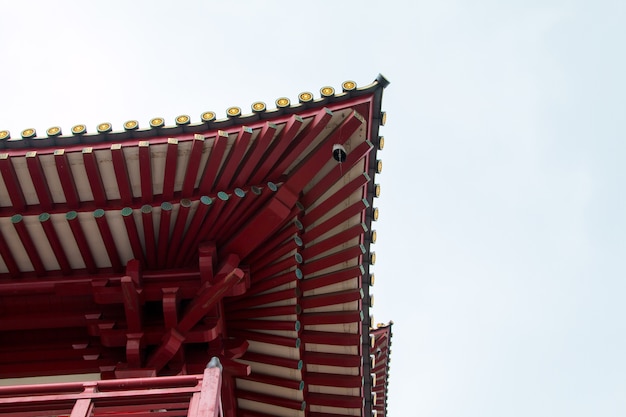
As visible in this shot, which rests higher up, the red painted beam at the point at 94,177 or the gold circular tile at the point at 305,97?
the gold circular tile at the point at 305,97

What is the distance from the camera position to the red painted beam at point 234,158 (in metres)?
11.2

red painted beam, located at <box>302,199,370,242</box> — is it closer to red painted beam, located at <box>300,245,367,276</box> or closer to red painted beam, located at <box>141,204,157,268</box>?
red painted beam, located at <box>300,245,367,276</box>

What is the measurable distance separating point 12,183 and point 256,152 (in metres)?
3.25

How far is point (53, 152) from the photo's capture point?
11.1 metres

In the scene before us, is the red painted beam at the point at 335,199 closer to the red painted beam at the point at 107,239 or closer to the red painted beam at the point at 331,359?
the red painted beam at the point at 331,359

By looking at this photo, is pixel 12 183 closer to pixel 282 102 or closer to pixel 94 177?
pixel 94 177

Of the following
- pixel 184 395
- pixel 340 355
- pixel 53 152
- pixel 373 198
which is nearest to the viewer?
pixel 184 395

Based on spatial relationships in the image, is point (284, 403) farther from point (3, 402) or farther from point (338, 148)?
point (3, 402)

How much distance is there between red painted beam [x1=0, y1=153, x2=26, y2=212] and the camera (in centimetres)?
1109

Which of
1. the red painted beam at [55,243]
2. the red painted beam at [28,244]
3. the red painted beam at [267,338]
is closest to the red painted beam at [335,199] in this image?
the red painted beam at [267,338]

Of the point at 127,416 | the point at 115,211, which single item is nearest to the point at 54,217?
the point at 115,211

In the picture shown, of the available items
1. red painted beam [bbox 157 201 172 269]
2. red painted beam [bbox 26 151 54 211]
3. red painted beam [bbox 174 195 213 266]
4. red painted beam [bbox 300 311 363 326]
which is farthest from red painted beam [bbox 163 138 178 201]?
red painted beam [bbox 300 311 363 326]

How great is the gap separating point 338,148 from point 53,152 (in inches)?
148

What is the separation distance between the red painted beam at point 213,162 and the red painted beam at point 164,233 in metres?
0.53
